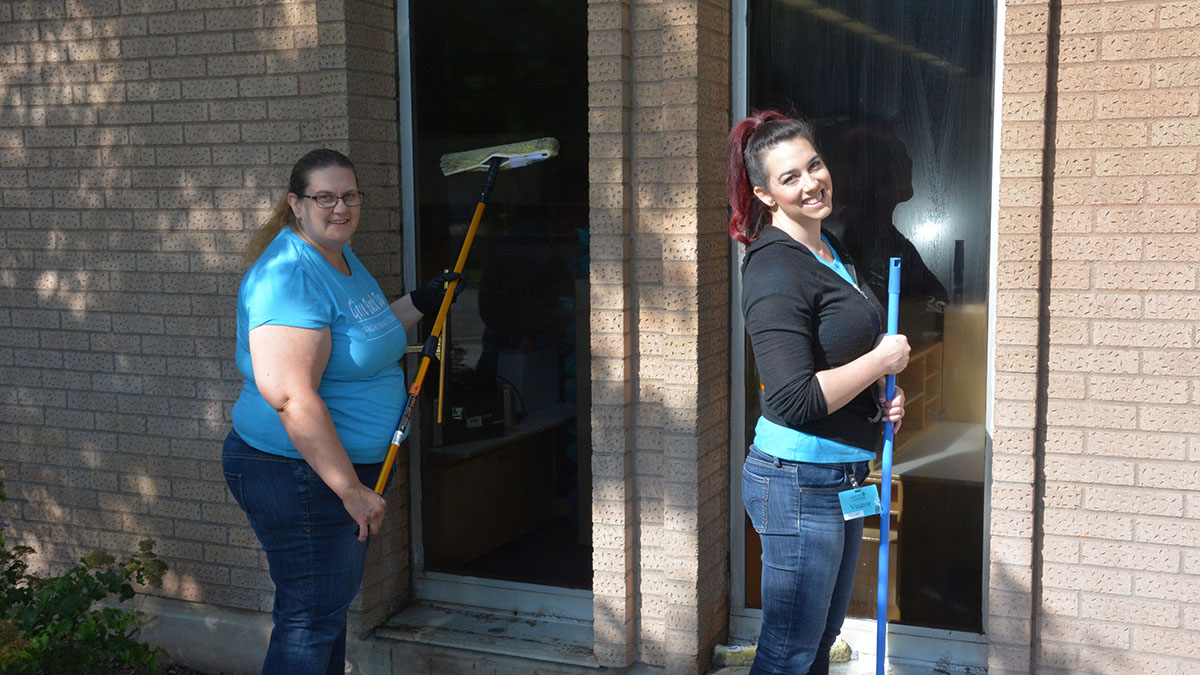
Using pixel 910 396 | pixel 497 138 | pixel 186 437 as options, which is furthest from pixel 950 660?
pixel 186 437

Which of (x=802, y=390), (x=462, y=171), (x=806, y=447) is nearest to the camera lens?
(x=802, y=390)

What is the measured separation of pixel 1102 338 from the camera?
12.1 ft

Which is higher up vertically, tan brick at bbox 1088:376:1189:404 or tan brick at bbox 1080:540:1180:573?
tan brick at bbox 1088:376:1189:404

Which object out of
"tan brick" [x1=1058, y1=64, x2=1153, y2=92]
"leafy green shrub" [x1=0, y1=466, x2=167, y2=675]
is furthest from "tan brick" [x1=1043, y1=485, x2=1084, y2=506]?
"leafy green shrub" [x1=0, y1=466, x2=167, y2=675]

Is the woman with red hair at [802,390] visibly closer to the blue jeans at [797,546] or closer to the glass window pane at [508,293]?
the blue jeans at [797,546]

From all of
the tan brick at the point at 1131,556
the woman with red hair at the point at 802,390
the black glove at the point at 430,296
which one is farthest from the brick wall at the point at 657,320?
the tan brick at the point at 1131,556

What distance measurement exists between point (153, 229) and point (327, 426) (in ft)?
7.02

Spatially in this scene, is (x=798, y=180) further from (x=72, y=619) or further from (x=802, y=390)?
(x=72, y=619)

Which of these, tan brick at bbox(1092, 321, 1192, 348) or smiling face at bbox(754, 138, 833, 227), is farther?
tan brick at bbox(1092, 321, 1192, 348)

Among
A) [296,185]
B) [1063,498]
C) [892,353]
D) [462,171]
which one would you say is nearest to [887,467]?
[892,353]

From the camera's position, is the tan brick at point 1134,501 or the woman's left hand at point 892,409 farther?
the tan brick at point 1134,501

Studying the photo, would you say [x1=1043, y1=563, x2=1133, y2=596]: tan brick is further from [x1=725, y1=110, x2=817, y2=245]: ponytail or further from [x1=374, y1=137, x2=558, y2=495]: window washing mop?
[x1=374, y1=137, x2=558, y2=495]: window washing mop

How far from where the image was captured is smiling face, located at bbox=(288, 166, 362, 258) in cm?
356

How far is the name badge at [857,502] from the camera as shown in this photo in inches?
123
